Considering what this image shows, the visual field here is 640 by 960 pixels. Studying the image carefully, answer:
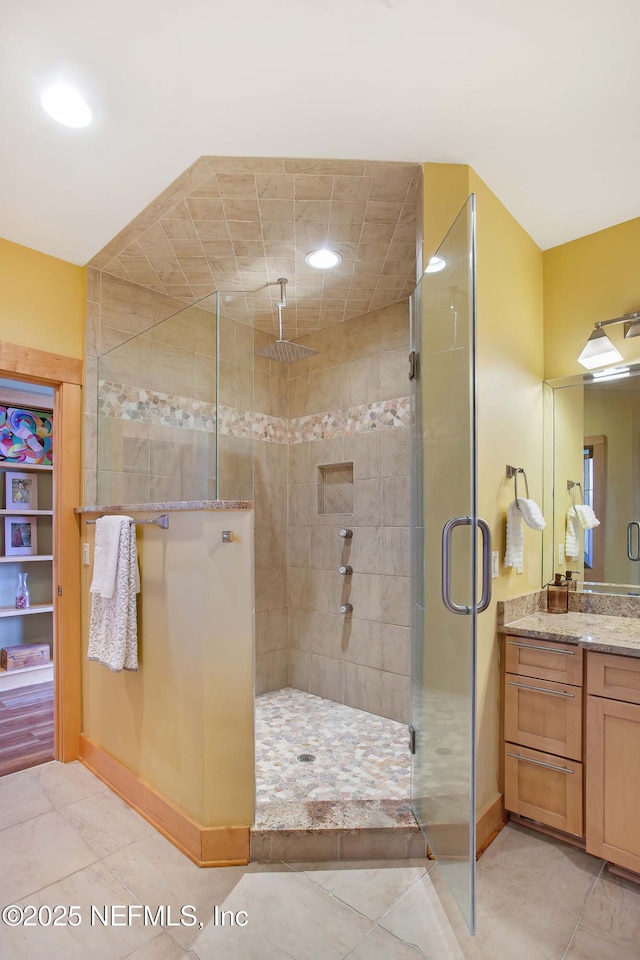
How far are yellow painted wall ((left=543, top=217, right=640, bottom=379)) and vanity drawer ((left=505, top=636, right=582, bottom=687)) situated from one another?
1.33m

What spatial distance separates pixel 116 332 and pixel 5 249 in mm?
617

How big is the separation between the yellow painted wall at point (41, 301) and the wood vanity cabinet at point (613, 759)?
114 inches

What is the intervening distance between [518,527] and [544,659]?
0.54 metres

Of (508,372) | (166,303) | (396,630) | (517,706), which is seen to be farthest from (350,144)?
(396,630)

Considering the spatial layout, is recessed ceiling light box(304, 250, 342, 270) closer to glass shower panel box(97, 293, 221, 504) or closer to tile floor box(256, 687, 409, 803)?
glass shower panel box(97, 293, 221, 504)

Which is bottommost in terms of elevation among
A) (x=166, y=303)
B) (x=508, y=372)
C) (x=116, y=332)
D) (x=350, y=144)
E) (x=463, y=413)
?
(x=463, y=413)

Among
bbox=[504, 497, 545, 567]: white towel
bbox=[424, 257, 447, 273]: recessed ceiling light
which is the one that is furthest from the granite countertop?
bbox=[424, 257, 447, 273]: recessed ceiling light

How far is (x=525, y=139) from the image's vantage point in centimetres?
184

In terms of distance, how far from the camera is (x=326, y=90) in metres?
1.62

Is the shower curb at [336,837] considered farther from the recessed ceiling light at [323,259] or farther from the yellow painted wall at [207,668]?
the recessed ceiling light at [323,259]

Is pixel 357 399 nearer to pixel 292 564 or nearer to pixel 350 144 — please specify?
pixel 292 564

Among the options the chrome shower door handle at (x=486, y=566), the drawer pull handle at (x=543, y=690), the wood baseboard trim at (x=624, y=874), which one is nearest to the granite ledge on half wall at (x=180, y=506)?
the chrome shower door handle at (x=486, y=566)

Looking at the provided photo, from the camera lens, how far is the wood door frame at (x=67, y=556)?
8.71ft

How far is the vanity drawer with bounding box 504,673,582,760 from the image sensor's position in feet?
6.26
